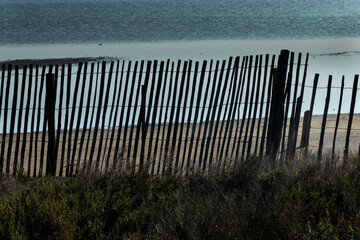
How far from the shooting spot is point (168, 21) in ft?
108

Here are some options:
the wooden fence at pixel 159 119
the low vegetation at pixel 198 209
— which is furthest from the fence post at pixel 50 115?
the low vegetation at pixel 198 209

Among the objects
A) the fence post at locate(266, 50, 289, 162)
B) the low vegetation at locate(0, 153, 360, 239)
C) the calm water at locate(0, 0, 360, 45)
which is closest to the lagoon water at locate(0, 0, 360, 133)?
the calm water at locate(0, 0, 360, 45)

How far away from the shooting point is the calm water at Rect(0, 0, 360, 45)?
Answer: 89.5ft

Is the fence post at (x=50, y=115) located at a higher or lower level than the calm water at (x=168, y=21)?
higher

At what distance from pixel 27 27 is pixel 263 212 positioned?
87.3 ft

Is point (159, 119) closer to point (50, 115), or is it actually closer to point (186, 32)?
point (50, 115)

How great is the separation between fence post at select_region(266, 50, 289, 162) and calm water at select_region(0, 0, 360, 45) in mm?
18631

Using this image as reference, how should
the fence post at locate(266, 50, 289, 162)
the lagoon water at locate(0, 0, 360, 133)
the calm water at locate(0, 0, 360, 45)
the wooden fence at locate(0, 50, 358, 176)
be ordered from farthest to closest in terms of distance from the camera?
the calm water at locate(0, 0, 360, 45) → the lagoon water at locate(0, 0, 360, 133) → the fence post at locate(266, 50, 289, 162) → the wooden fence at locate(0, 50, 358, 176)

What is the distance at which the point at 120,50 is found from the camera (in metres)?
22.0

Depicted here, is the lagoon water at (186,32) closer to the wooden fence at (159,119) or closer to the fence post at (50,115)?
the wooden fence at (159,119)

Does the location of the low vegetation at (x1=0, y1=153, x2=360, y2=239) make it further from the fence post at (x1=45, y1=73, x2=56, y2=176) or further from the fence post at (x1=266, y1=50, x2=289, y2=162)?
the fence post at (x1=266, y1=50, x2=289, y2=162)

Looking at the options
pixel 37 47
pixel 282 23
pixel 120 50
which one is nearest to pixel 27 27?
pixel 37 47

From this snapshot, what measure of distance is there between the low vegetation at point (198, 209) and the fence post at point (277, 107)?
1.12 m

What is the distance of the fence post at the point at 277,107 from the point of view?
7.23 meters
